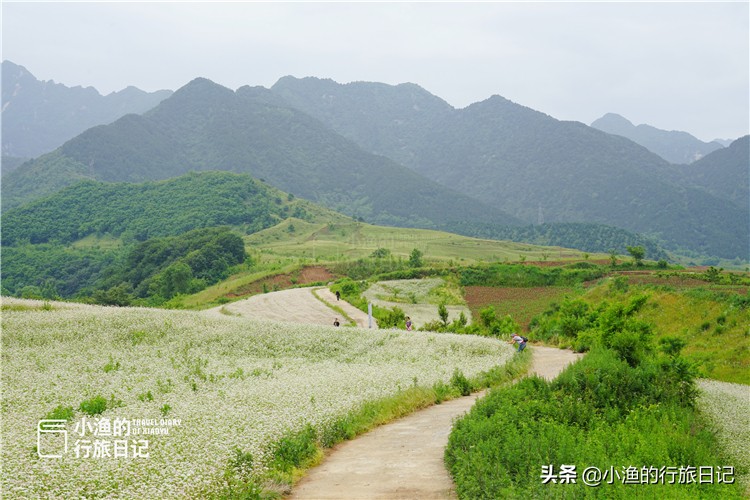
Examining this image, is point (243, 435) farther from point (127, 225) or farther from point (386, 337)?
point (127, 225)

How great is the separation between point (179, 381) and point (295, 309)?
37.2 m

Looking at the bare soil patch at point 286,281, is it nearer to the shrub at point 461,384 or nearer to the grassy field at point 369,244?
the grassy field at point 369,244

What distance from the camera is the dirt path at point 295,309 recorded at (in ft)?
166

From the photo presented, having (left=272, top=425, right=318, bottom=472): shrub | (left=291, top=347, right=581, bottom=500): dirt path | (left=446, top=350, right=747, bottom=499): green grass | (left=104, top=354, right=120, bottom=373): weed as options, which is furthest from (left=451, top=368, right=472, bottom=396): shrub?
(left=104, top=354, right=120, bottom=373): weed

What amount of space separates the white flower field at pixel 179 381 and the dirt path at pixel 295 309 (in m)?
17.6

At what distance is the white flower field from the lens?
10555 mm

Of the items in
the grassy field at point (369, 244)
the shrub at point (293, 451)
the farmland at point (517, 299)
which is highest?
the grassy field at point (369, 244)

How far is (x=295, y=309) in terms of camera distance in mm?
56594

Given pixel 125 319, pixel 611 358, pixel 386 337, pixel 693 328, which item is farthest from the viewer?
pixel 693 328

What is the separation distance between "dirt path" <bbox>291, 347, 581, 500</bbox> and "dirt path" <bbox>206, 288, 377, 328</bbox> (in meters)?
30.6

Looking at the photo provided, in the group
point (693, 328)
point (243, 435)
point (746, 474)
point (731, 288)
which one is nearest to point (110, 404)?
point (243, 435)

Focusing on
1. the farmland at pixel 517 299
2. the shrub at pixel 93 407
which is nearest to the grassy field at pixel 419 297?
the farmland at pixel 517 299

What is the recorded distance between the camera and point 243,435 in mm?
12742

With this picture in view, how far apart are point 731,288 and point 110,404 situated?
41.0 metres
